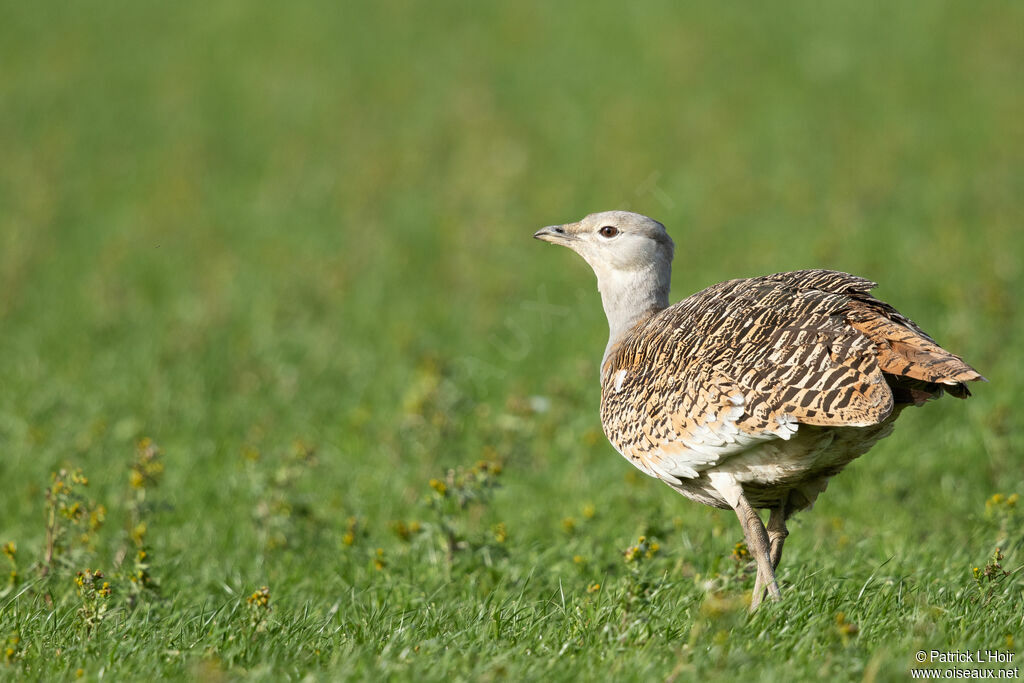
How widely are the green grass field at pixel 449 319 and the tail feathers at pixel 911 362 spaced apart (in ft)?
2.59

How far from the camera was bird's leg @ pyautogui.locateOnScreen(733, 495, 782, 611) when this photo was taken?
12.9 ft

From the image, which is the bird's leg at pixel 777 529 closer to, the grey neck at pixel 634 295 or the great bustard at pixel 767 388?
the great bustard at pixel 767 388

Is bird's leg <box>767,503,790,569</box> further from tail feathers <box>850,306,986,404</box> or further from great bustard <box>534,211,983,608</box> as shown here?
tail feathers <box>850,306,986,404</box>

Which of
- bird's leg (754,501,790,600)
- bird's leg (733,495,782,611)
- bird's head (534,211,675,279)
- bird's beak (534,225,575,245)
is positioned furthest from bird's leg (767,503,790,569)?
bird's beak (534,225,575,245)

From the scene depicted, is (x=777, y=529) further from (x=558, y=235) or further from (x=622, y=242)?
(x=558, y=235)

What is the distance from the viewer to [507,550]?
4.87 m

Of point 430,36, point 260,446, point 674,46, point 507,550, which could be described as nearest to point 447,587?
point 507,550

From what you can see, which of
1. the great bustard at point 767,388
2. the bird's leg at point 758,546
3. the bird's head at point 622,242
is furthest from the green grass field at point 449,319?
the bird's head at point 622,242

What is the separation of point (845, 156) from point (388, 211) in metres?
4.95

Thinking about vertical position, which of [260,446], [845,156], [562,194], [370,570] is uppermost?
[845,156]

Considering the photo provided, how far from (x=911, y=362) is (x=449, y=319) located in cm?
544

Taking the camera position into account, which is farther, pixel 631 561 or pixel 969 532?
pixel 969 532

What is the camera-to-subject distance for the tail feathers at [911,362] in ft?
11.3

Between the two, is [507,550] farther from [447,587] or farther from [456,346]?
[456,346]
